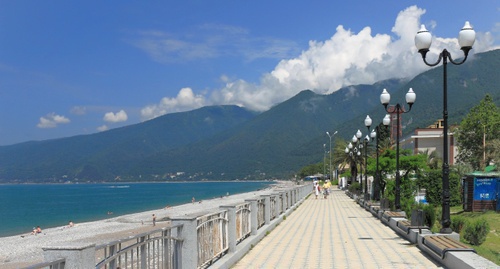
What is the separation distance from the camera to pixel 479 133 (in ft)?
203

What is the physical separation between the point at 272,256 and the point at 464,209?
1899 cm

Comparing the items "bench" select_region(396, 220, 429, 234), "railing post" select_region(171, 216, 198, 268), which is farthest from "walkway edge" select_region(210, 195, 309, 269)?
"bench" select_region(396, 220, 429, 234)

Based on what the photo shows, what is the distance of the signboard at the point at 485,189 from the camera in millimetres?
26125

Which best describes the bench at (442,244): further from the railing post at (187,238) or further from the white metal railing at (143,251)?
the white metal railing at (143,251)

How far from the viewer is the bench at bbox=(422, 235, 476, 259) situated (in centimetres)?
969

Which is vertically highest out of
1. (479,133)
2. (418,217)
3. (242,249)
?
(479,133)

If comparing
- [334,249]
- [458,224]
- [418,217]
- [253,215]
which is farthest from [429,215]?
[253,215]

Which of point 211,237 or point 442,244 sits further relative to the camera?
point 442,244

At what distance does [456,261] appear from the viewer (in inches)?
353

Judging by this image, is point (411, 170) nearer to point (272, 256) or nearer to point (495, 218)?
point (495, 218)

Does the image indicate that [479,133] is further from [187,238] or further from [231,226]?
[187,238]

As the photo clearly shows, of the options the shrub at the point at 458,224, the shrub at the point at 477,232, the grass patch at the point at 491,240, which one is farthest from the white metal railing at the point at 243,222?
the shrub at the point at 458,224

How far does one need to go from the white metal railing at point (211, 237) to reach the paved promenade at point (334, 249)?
68 centimetres

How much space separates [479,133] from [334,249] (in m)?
54.6
